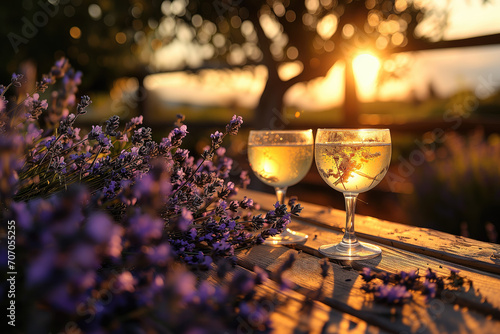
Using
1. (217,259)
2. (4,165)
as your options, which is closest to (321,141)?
(217,259)

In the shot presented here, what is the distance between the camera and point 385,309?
1.10 meters

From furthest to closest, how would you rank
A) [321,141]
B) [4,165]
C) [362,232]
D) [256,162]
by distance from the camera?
[256,162] → [362,232] → [321,141] → [4,165]

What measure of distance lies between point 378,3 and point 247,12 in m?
1.92

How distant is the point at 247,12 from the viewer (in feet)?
20.6

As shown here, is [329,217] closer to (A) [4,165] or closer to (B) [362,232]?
(B) [362,232]

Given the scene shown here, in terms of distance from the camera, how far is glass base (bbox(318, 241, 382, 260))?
1575mm

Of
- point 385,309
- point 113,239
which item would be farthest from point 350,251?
point 113,239

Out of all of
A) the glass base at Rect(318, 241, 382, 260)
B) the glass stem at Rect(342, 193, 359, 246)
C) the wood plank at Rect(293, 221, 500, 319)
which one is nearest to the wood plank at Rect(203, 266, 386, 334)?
the wood plank at Rect(293, 221, 500, 319)

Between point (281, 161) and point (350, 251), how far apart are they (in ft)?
2.07

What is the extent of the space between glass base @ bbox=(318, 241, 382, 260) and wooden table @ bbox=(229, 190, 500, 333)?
0.10ft

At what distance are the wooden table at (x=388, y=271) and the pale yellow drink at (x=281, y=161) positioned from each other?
0.91 ft

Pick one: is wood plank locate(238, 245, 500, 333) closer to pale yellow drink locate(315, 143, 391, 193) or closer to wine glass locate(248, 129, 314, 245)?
pale yellow drink locate(315, 143, 391, 193)

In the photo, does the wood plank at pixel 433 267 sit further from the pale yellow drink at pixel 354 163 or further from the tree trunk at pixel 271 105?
the tree trunk at pixel 271 105

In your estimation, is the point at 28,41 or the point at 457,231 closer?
the point at 457,231
